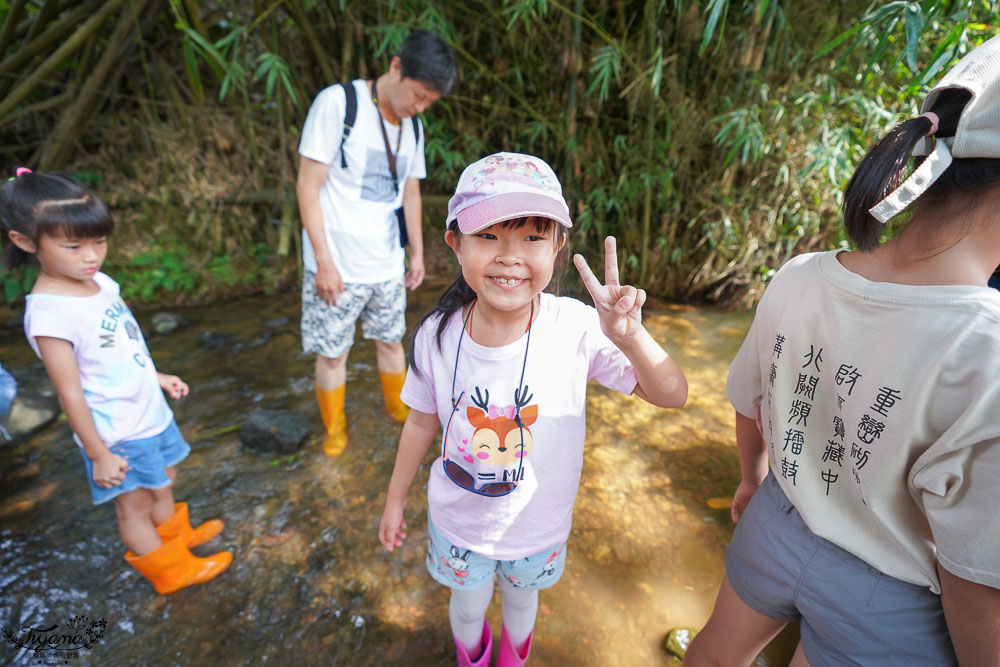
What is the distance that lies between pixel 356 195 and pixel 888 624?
83.8 inches

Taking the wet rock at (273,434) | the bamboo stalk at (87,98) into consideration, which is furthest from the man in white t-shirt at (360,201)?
the bamboo stalk at (87,98)

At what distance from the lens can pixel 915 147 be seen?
70 cm

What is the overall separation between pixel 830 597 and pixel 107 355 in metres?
1.93

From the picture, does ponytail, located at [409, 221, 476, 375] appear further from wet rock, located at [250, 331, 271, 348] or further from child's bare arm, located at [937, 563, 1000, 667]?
wet rock, located at [250, 331, 271, 348]

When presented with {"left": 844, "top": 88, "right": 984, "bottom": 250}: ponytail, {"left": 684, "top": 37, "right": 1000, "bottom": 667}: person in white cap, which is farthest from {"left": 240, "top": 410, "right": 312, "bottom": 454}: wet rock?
{"left": 844, "top": 88, "right": 984, "bottom": 250}: ponytail

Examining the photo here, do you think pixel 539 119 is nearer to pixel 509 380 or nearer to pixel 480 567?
pixel 509 380

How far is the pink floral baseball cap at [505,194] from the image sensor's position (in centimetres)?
90

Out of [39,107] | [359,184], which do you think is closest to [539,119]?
[359,184]

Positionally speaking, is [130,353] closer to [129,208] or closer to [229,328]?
[229,328]

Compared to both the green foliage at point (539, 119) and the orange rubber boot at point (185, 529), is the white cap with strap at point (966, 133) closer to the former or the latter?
the orange rubber boot at point (185, 529)

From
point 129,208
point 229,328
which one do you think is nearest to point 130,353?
point 229,328

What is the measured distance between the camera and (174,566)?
1.69 m

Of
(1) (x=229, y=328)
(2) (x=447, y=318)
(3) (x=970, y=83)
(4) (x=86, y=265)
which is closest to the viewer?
(3) (x=970, y=83)

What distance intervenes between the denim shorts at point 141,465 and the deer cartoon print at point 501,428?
1186 millimetres
